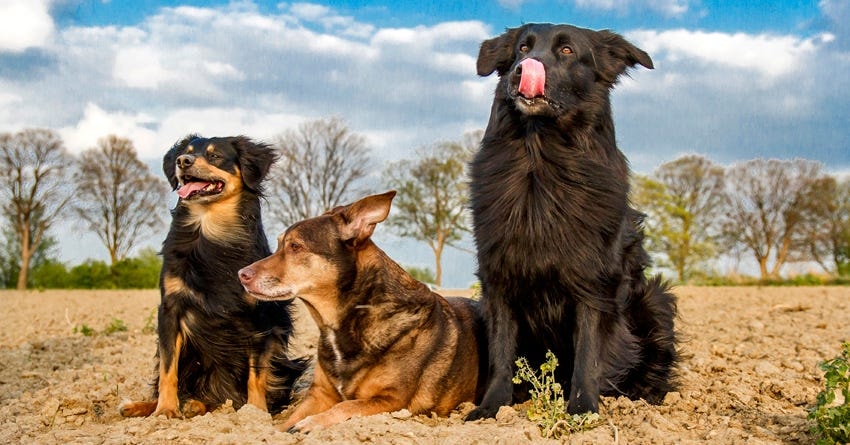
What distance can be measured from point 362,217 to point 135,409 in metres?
2.43

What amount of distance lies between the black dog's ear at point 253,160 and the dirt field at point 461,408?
6.02ft

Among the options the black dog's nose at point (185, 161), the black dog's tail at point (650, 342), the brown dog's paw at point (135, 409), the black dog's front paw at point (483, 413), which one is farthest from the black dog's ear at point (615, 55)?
the brown dog's paw at point (135, 409)

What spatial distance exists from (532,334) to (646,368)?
118cm

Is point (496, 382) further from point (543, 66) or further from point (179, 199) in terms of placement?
point (179, 199)

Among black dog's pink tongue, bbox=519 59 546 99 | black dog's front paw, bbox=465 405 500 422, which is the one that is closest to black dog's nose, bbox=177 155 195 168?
black dog's pink tongue, bbox=519 59 546 99

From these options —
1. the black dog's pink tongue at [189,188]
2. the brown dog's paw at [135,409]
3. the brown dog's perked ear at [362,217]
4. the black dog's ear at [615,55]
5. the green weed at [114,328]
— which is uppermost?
the black dog's ear at [615,55]

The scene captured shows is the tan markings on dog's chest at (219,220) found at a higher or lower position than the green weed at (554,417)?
higher

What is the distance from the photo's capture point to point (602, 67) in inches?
201

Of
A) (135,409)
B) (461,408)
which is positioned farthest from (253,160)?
(461,408)

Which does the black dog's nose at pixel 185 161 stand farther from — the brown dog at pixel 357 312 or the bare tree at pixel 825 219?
the bare tree at pixel 825 219

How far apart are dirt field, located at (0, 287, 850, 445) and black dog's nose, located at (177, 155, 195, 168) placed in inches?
75.9

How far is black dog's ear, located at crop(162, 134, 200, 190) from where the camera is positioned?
6.41 meters

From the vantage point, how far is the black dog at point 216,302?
5.85 metres

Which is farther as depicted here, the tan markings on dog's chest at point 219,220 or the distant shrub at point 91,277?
the distant shrub at point 91,277
